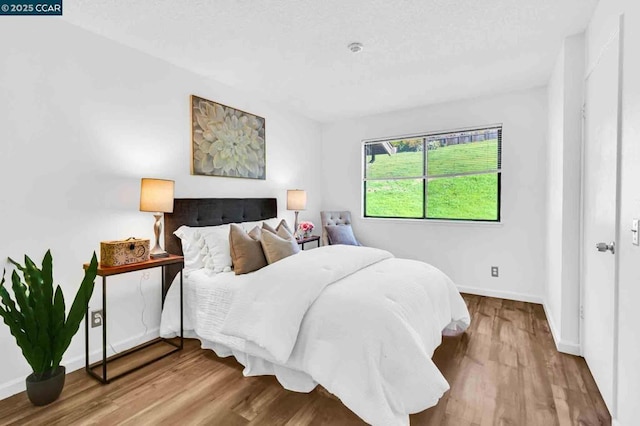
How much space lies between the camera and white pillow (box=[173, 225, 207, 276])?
2840 millimetres

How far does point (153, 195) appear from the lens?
250 centimetres

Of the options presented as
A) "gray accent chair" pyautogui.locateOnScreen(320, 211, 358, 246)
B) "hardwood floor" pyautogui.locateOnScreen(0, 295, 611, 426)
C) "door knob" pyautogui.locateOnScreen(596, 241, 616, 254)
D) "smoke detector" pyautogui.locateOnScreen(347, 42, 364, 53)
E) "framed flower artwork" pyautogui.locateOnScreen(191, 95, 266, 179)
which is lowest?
"hardwood floor" pyautogui.locateOnScreen(0, 295, 611, 426)

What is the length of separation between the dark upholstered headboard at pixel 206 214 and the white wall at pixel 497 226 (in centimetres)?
182

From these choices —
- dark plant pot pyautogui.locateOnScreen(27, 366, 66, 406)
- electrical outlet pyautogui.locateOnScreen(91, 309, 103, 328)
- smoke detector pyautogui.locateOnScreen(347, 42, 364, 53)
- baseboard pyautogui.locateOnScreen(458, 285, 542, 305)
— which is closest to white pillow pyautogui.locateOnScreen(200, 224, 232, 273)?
electrical outlet pyautogui.locateOnScreen(91, 309, 103, 328)

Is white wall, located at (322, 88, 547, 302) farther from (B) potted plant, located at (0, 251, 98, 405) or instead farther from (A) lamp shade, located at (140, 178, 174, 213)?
(B) potted plant, located at (0, 251, 98, 405)

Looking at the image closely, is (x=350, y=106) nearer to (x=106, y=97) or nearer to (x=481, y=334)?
(x=106, y=97)

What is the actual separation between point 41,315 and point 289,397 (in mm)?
1517

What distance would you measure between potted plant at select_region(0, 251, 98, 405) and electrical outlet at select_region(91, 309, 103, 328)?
0.44 m

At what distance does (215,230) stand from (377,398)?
6.45 ft

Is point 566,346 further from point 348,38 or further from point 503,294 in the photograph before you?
point 348,38

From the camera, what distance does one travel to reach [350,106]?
425cm

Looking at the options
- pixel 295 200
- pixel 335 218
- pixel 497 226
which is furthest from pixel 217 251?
pixel 497 226

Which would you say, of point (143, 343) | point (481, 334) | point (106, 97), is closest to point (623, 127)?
point (481, 334)

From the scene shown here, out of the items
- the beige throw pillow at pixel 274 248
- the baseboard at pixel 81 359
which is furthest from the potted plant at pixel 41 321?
the beige throw pillow at pixel 274 248
